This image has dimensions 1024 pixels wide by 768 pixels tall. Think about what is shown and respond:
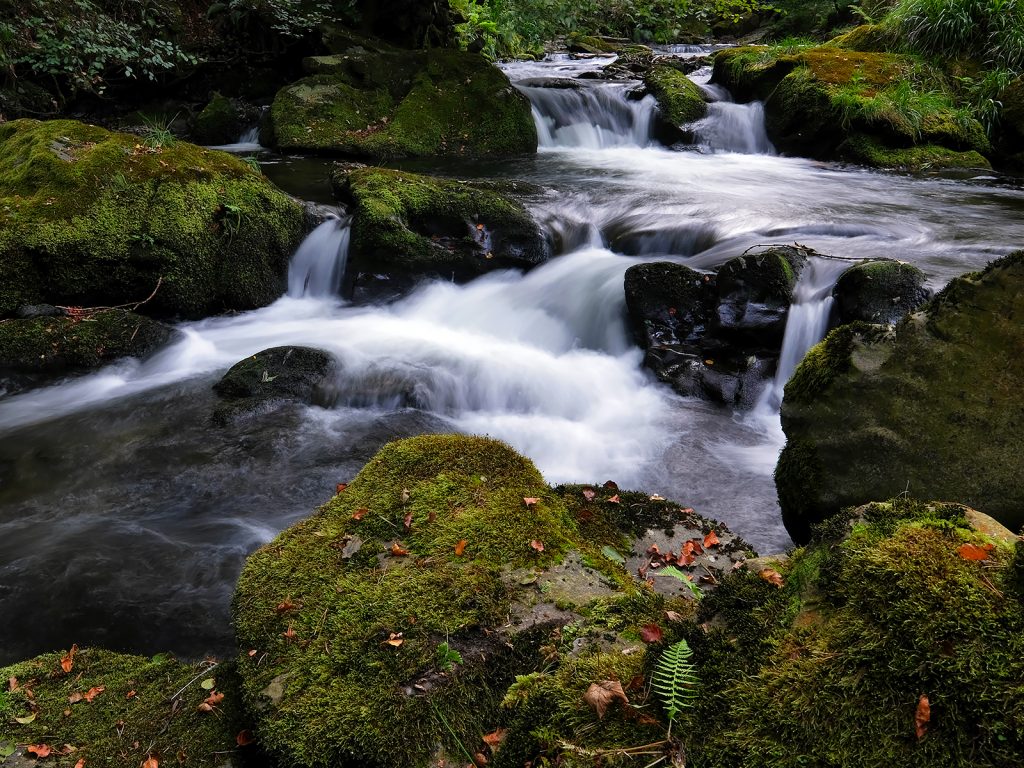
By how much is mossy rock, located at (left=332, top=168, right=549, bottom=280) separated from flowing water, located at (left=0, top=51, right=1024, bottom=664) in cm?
34

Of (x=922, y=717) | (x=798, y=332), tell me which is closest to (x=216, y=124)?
(x=798, y=332)

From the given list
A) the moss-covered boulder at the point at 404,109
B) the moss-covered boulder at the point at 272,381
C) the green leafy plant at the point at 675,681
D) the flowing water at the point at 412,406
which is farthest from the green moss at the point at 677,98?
the green leafy plant at the point at 675,681

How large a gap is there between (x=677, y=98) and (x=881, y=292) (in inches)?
394

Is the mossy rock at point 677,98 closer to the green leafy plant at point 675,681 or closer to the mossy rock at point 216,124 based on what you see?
the mossy rock at point 216,124

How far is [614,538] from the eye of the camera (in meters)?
3.13

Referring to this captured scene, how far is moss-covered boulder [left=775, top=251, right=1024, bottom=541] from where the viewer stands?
110 inches

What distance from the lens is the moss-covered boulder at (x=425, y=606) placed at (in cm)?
201

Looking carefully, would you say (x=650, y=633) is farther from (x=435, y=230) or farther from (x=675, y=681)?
(x=435, y=230)

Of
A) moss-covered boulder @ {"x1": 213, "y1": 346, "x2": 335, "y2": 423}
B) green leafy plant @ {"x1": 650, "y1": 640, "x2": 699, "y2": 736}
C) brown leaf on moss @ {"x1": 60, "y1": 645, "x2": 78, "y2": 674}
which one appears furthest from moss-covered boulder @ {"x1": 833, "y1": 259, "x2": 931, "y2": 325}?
brown leaf on moss @ {"x1": 60, "y1": 645, "x2": 78, "y2": 674}

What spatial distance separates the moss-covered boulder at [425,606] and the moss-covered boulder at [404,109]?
38.3ft

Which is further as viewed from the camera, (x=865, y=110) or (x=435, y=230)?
(x=865, y=110)

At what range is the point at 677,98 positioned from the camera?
14.6 m

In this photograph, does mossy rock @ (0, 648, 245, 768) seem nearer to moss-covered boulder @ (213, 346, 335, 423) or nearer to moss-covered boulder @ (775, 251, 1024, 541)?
moss-covered boulder @ (775, 251, 1024, 541)

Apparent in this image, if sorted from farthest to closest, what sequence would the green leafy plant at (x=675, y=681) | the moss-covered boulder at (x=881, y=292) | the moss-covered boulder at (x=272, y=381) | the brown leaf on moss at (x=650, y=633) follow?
the moss-covered boulder at (x=272, y=381), the moss-covered boulder at (x=881, y=292), the brown leaf on moss at (x=650, y=633), the green leafy plant at (x=675, y=681)
